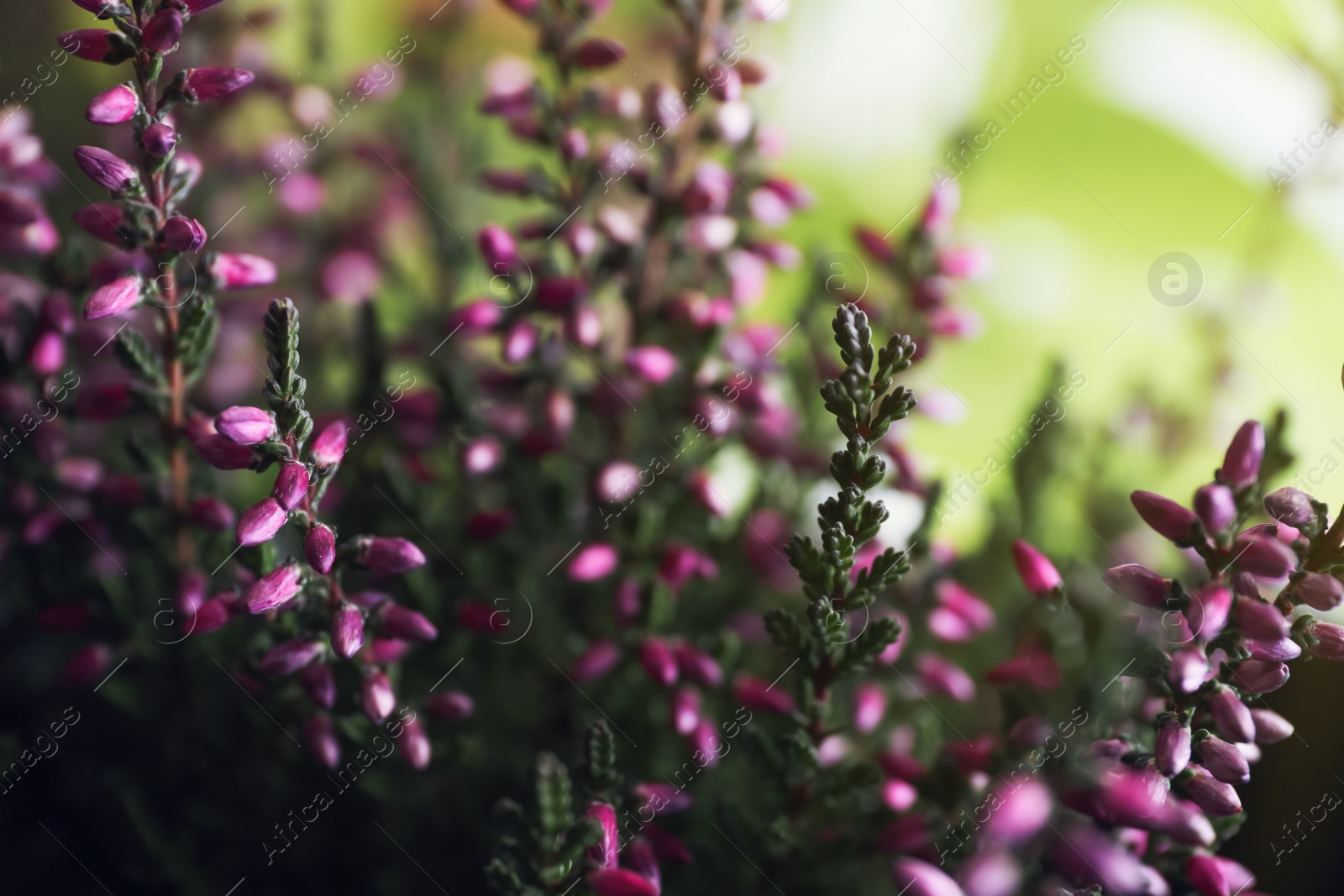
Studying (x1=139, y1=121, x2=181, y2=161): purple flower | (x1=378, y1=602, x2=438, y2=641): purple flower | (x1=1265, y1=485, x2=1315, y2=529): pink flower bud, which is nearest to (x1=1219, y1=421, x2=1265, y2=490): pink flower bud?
(x1=1265, y1=485, x2=1315, y2=529): pink flower bud

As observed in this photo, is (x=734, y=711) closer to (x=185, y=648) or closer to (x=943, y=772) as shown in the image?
(x=943, y=772)

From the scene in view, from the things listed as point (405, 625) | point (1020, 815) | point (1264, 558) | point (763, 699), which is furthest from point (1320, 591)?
point (405, 625)

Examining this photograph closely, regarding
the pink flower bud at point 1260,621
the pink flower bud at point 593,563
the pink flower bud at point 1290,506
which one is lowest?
the pink flower bud at point 593,563

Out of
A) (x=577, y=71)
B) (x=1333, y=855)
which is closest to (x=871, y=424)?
(x=577, y=71)

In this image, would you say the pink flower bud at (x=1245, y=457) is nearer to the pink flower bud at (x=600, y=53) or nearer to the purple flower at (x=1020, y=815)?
the purple flower at (x=1020, y=815)

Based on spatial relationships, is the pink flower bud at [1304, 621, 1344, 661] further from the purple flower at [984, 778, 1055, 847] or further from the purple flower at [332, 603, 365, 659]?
the purple flower at [332, 603, 365, 659]

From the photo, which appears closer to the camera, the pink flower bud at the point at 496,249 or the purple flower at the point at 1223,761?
the purple flower at the point at 1223,761

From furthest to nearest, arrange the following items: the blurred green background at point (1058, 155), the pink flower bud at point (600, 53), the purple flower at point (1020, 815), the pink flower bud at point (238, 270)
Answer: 1. the blurred green background at point (1058, 155)
2. the pink flower bud at point (600, 53)
3. the pink flower bud at point (238, 270)
4. the purple flower at point (1020, 815)

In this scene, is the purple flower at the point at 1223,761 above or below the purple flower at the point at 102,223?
above

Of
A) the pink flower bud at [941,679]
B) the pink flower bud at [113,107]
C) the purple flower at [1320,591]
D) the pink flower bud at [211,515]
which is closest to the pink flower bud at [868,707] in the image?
the pink flower bud at [941,679]
